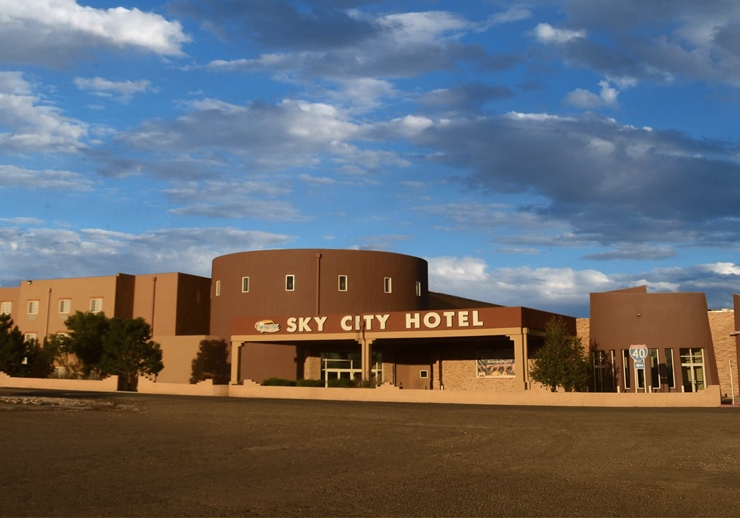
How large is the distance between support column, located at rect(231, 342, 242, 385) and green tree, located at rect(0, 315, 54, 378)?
1704cm

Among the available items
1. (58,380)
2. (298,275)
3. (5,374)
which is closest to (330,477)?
(298,275)

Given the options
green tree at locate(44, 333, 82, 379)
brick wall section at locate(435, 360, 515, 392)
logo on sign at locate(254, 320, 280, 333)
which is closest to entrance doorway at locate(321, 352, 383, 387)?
brick wall section at locate(435, 360, 515, 392)

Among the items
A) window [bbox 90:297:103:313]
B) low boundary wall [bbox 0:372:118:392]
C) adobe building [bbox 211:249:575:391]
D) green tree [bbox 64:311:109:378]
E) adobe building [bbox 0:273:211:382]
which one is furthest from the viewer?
window [bbox 90:297:103:313]

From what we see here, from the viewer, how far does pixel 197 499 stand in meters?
10.9

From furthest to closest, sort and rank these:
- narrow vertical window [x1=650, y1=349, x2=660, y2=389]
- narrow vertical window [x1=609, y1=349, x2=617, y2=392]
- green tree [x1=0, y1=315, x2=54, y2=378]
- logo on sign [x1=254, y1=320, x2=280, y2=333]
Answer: green tree [x1=0, y1=315, x2=54, y2=378], logo on sign [x1=254, y1=320, x2=280, y2=333], narrow vertical window [x1=609, y1=349, x2=617, y2=392], narrow vertical window [x1=650, y1=349, x2=660, y2=389]

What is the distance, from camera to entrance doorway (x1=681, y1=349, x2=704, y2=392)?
140 feet

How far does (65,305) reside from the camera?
204 ft

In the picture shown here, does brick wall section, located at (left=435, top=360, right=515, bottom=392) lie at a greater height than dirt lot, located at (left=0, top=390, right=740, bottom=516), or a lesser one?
greater

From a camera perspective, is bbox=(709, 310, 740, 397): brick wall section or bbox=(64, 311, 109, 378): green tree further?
bbox=(64, 311, 109, 378): green tree

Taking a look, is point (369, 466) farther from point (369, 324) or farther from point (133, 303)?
point (133, 303)

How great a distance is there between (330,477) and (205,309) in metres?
50.9

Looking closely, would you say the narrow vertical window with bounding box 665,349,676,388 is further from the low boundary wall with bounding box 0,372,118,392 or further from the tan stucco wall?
the low boundary wall with bounding box 0,372,118,392

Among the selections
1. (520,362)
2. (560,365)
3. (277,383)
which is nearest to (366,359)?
(277,383)

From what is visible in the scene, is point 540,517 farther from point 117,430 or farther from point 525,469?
point 117,430
